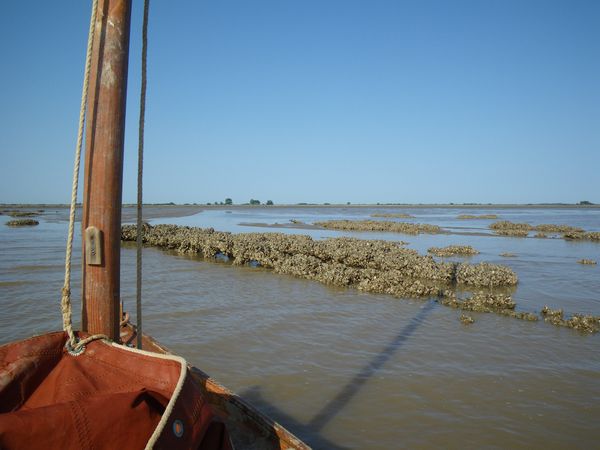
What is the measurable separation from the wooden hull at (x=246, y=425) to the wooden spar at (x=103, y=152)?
1318 mm

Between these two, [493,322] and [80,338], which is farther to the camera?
[493,322]

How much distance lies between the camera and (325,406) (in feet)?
14.6

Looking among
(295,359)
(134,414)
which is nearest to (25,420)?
(134,414)

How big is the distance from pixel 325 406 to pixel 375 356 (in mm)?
1655

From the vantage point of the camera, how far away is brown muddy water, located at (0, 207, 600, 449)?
13.5 feet

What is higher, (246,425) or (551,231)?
(551,231)

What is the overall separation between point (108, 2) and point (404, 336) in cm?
629

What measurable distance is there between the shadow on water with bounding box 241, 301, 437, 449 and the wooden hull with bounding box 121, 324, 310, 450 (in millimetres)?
1116

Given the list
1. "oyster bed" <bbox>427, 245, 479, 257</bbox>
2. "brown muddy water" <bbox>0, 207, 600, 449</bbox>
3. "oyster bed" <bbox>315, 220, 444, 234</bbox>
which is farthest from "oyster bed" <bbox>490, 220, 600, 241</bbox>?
"brown muddy water" <bbox>0, 207, 600, 449</bbox>

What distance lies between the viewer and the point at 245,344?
245 inches

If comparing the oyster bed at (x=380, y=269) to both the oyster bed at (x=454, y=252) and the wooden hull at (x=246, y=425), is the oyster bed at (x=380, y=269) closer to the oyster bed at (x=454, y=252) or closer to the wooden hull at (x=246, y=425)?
the oyster bed at (x=454, y=252)

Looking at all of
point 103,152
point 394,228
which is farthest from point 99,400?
point 394,228

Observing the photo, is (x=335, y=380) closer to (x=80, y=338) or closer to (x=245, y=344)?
(x=245, y=344)

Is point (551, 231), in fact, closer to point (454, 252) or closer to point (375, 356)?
point (454, 252)
